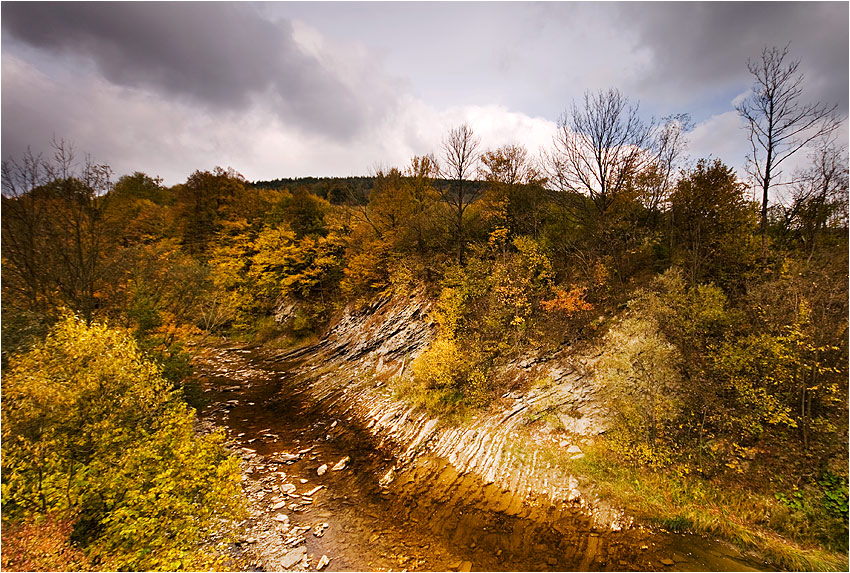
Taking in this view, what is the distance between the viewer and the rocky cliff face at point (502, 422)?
11000mm

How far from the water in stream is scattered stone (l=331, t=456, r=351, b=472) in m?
0.12

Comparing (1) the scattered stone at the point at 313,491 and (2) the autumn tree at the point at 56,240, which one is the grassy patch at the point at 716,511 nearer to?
(1) the scattered stone at the point at 313,491

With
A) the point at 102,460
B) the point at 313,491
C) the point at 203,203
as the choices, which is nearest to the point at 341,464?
the point at 313,491

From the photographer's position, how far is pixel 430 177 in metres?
26.0

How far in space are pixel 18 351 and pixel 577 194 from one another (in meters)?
25.4

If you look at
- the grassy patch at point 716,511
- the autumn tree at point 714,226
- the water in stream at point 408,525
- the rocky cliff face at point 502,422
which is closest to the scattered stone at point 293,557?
the water in stream at point 408,525

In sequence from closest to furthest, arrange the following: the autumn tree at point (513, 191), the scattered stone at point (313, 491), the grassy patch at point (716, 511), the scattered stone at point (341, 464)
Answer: the grassy patch at point (716, 511) < the scattered stone at point (313, 491) < the scattered stone at point (341, 464) < the autumn tree at point (513, 191)

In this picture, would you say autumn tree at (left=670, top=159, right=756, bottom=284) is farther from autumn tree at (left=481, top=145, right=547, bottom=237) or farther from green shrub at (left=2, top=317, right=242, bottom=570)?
green shrub at (left=2, top=317, right=242, bottom=570)

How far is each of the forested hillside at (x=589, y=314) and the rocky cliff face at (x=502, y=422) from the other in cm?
93

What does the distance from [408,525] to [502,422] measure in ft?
18.2

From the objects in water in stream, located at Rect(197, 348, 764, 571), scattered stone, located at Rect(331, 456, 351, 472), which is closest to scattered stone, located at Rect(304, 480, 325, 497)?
water in stream, located at Rect(197, 348, 764, 571)

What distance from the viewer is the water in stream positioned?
842 centimetres

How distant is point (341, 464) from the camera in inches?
520

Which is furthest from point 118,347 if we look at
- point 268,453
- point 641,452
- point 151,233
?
point 151,233
